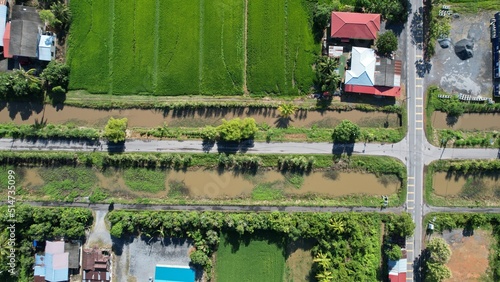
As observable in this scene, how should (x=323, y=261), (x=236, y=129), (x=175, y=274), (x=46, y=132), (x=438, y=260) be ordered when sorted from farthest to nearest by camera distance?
(x=46, y=132)
(x=175, y=274)
(x=236, y=129)
(x=323, y=261)
(x=438, y=260)

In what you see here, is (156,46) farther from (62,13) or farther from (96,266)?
(96,266)

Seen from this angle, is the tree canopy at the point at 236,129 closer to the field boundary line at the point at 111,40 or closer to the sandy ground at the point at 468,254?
the field boundary line at the point at 111,40

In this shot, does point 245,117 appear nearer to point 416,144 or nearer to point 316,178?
point 316,178

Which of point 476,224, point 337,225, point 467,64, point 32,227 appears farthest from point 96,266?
point 467,64

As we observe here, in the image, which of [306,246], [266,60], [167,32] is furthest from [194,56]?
[306,246]

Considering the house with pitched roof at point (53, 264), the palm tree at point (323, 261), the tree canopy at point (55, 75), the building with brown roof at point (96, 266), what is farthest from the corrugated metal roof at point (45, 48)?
the palm tree at point (323, 261)

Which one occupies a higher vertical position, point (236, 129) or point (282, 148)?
point (236, 129)

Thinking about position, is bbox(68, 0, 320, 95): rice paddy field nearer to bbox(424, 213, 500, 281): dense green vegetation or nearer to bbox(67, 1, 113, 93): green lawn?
bbox(67, 1, 113, 93): green lawn
